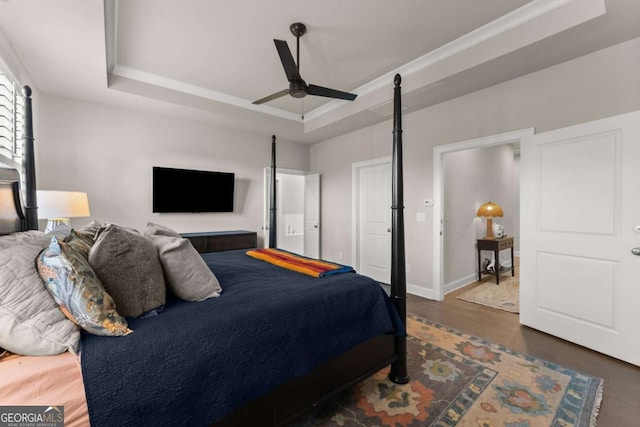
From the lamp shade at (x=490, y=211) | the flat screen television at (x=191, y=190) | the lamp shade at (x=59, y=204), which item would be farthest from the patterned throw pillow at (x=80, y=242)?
the lamp shade at (x=490, y=211)

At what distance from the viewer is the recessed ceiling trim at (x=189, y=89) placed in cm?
322

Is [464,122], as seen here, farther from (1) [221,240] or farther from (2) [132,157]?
(2) [132,157]

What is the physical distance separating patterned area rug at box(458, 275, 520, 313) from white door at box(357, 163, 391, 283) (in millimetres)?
1184

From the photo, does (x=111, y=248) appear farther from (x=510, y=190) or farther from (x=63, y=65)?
(x=510, y=190)

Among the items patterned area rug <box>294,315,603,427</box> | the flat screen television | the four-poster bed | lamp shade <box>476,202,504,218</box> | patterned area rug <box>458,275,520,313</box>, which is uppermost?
the flat screen television

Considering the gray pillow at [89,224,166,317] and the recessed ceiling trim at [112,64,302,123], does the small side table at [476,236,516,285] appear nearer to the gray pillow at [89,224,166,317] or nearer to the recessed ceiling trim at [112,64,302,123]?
the recessed ceiling trim at [112,64,302,123]

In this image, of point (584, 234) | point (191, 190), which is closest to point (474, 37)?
point (584, 234)

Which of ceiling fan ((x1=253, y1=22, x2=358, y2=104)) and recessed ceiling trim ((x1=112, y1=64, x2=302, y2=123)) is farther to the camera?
recessed ceiling trim ((x1=112, y1=64, x2=302, y2=123))

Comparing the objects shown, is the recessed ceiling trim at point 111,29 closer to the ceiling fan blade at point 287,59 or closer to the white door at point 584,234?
the ceiling fan blade at point 287,59

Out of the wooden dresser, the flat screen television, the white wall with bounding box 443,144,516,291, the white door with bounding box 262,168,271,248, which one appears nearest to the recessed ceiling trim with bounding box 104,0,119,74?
the flat screen television

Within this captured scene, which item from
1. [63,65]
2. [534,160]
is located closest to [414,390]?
[534,160]

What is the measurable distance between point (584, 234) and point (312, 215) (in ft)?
13.2

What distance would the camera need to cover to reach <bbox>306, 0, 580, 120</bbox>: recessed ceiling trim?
2.23m

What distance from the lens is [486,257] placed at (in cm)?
485
